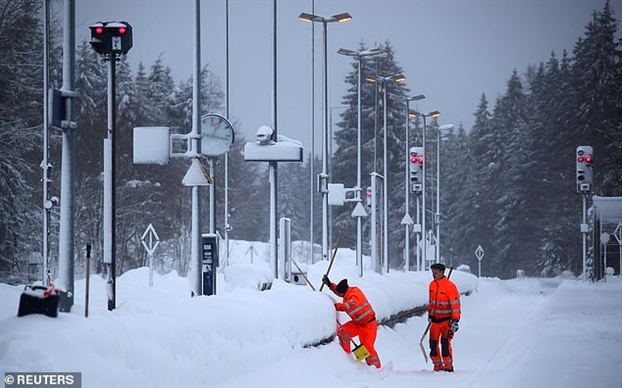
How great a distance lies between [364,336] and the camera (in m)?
19.2

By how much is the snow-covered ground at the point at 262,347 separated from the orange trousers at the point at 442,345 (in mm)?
255

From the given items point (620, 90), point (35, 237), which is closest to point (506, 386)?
point (35, 237)

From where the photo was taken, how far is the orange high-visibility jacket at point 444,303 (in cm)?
1950

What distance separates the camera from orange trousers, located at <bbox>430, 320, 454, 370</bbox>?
19.3m

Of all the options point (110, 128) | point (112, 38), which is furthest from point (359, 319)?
point (112, 38)

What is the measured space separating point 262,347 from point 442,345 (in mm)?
5043

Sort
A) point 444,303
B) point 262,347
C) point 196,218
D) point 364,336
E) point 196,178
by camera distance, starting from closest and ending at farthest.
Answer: point 262,347
point 196,178
point 364,336
point 444,303
point 196,218

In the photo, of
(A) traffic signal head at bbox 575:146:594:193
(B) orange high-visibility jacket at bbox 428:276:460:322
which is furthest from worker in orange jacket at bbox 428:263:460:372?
(A) traffic signal head at bbox 575:146:594:193

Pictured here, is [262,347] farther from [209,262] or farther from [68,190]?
[209,262]

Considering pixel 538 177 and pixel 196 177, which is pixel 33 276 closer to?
pixel 196 177

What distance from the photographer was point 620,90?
301 ft

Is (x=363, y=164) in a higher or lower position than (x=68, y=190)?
higher

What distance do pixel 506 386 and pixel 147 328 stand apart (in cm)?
489

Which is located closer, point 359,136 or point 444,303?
point 444,303
